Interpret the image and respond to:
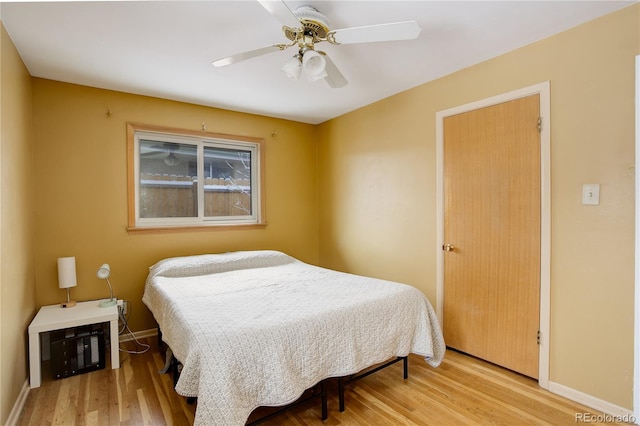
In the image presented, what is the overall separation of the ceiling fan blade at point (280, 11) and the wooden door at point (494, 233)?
5.51 ft

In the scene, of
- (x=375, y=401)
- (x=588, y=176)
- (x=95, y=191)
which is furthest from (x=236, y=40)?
(x=375, y=401)

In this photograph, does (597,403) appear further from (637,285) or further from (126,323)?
(126,323)

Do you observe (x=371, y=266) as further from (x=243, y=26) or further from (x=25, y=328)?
(x=25, y=328)

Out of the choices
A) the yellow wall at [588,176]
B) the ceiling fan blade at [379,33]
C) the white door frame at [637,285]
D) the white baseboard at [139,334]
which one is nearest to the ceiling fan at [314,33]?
the ceiling fan blade at [379,33]

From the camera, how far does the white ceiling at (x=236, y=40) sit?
184cm

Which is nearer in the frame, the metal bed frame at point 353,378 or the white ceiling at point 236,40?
the white ceiling at point 236,40

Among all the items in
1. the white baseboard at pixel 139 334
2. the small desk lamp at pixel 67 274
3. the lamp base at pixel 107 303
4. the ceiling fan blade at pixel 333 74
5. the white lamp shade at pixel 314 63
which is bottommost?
the white baseboard at pixel 139 334

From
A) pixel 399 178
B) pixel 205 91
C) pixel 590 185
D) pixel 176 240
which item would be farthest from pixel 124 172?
pixel 590 185

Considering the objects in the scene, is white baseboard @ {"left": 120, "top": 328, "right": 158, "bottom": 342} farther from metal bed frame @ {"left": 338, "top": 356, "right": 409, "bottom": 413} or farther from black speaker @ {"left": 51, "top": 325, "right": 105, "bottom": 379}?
metal bed frame @ {"left": 338, "top": 356, "right": 409, "bottom": 413}

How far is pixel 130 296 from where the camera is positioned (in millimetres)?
3148

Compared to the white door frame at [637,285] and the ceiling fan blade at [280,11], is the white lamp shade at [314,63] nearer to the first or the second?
the ceiling fan blade at [280,11]

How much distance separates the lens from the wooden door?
230 cm

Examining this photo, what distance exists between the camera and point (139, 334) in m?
3.18

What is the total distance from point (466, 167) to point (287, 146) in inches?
88.0
